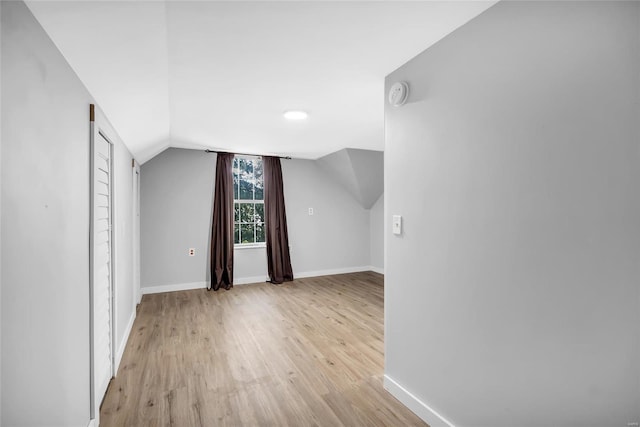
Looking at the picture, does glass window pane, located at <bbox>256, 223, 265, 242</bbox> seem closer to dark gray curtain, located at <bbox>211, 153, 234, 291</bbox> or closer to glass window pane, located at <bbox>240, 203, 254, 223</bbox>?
glass window pane, located at <bbox>240, 203, 254, 223</bbox>

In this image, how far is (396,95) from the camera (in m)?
1.92

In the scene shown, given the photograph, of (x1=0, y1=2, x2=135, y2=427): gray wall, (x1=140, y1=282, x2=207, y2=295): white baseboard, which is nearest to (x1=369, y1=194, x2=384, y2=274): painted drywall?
(x1=140, y1=282, x2=207, y2=295): white baseboard

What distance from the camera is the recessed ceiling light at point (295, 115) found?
282 cm

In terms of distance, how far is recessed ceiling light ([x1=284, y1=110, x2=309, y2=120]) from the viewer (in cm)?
282

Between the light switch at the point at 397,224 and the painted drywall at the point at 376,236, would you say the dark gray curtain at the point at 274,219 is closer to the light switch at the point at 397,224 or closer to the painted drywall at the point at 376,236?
the painted drywall at the point at 376,236

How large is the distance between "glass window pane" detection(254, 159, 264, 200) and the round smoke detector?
3644 mm

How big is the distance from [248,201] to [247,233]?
1.77ft

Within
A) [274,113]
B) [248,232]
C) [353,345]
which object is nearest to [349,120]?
[274,113]

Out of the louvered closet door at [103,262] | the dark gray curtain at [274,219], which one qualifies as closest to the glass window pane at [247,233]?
the dark gray curtain at [274,219]

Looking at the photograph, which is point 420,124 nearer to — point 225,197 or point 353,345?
point 353,345

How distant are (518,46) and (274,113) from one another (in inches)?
79.1

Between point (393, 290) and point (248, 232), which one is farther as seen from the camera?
point (248, 232)

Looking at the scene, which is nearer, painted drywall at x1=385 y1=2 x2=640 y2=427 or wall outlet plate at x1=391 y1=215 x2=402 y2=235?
painted drywall at x1=385 y1=2 x2=640 y2=427

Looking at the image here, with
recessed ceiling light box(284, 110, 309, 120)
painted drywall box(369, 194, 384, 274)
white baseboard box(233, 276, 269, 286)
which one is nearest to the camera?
recessed ceiling light box(284, 110, 309, 120)
